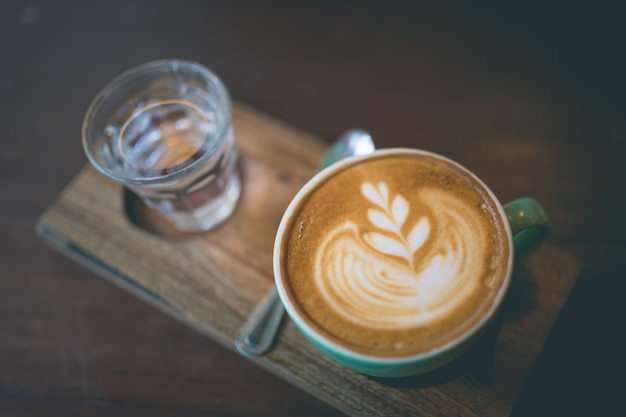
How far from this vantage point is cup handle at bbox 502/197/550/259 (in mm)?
626

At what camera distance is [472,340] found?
574 mm

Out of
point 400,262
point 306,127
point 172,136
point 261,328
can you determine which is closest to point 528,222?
point 400,262

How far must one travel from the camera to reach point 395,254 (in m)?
0.64

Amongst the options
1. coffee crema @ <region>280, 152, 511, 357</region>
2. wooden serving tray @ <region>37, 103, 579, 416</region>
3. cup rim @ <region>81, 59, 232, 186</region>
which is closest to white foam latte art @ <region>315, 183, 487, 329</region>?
coffee crema @ <region>280, 152, 511, 357</region>

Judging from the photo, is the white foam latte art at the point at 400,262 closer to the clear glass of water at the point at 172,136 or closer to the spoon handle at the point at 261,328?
the spoon handle at the point at 261,328

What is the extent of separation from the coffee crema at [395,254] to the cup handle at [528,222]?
0.07 feet

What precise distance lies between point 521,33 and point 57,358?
1.01 metres

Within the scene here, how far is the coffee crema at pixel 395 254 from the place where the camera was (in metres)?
0.59

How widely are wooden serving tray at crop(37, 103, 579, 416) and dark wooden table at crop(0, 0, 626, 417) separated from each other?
52 millimetres

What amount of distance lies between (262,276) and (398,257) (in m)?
0.25

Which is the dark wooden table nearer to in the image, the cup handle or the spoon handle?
the spoon handle

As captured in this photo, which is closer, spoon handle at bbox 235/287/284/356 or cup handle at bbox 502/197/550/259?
cup handle at bbox 502/197/550/259

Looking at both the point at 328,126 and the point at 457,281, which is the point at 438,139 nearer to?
the point at 328,126

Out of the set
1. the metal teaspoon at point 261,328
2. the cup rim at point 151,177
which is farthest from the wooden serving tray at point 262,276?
the cup rim at point 151,177
